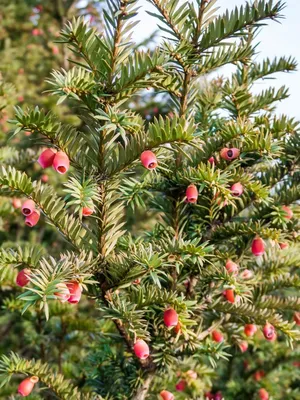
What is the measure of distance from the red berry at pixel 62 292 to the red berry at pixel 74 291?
33 millimetres

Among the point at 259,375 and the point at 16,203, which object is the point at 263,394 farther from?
the point at 16,203

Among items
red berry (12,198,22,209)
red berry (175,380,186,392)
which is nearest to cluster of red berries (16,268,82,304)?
red berry (175,380,186,392)

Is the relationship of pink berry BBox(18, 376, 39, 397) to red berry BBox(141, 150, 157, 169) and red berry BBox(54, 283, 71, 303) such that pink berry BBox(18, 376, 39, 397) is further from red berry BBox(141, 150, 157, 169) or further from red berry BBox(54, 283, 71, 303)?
red berry BBox(141, 150, 157, 169)

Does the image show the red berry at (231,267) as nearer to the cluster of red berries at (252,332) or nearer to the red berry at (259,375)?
the cluster of red berries at (252,332)

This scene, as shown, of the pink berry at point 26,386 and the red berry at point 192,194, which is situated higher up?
the red berry at point 192,194

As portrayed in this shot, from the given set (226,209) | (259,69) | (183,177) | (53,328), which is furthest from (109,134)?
(53,328)

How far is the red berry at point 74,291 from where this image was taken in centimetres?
77

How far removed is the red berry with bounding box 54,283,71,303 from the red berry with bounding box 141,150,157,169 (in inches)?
8.6

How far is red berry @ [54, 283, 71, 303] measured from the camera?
27.6 inches


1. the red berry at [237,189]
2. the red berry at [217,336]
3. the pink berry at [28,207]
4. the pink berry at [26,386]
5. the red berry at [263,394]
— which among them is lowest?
the red berry at [263,394]

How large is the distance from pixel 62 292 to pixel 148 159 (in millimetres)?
237

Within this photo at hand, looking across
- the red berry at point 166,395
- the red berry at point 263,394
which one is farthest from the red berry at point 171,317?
the red berry at point 263,394

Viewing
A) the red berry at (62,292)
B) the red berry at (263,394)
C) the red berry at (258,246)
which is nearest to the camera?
the red berry at (62,292)

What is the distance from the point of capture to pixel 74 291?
771mm
